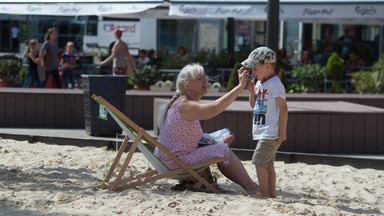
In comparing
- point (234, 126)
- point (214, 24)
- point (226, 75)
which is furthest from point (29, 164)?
point (214, 24)

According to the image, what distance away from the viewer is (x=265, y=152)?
17.4 feet

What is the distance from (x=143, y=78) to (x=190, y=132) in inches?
256

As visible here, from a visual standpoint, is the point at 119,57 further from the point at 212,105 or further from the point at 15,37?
the point at 15,37

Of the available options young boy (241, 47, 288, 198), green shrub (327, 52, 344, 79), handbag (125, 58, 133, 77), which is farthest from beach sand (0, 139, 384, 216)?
green shrub (327, 52, 344, 79)

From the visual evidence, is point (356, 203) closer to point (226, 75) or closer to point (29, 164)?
point (29, 164)

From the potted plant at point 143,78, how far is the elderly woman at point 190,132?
Answer: 6.27 metres

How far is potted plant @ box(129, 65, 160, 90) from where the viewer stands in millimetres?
A: 11953

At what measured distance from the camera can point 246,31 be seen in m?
24.6

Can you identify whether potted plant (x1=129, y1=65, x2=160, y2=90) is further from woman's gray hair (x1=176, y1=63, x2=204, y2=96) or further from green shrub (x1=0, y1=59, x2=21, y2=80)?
woman's gray hair (x1=176, y1=63, x2=204, y2=96)

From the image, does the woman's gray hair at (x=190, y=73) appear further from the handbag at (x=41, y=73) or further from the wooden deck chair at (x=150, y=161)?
the handbag at (x=41, y=73)

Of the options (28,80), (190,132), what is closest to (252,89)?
(190,132)

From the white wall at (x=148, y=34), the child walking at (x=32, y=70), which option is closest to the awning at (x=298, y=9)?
the child walking at (x=32, y=70)

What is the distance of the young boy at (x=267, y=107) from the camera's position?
17.0 ft

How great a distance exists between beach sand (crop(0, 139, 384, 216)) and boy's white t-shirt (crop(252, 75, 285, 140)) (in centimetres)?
52
